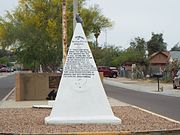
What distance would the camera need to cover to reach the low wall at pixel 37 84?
26.4m

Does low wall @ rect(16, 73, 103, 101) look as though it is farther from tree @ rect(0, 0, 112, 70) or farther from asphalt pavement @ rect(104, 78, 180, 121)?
tree @ rect(0, 0, 112, 70)

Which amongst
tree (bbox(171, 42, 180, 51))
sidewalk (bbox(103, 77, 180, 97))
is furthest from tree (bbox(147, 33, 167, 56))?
sidewalk (bbox(103, 77, 180, 97))

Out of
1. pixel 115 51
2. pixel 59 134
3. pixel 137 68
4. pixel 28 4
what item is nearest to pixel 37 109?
pixel 59 134

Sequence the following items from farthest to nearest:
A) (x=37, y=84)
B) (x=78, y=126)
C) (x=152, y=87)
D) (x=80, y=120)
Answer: (x=152, y=87), (x=37, y=84), (x=80, y=120), (x=78, y=126)

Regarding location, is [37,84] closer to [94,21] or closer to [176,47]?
[94,21]

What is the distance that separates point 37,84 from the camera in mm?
26656

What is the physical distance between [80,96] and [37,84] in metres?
12.9

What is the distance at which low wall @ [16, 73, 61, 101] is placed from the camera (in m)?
26.4

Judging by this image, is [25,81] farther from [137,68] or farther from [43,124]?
[137,68]

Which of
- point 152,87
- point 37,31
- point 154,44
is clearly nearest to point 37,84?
point 37,31

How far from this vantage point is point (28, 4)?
115 ft

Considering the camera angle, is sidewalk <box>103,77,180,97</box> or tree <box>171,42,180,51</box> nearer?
sidewalk <box>103,77,180,97</box>

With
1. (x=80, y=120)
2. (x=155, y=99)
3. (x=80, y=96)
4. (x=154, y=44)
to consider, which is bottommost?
(x=155, y=99)

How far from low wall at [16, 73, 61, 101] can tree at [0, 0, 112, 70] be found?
535 centimetres
